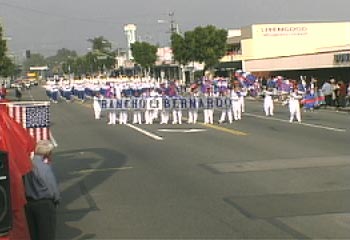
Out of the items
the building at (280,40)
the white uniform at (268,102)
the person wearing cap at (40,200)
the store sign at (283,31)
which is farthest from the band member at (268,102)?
the store sign at (283,31)

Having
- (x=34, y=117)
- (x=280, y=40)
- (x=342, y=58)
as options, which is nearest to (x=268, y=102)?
(x=342, y=58)

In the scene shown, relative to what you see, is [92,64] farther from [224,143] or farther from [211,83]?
[224,143]

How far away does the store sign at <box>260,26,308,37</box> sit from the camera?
289 feet

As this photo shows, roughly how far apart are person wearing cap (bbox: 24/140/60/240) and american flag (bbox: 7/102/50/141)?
364 centimetres

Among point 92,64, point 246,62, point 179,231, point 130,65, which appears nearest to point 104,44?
point 92,64

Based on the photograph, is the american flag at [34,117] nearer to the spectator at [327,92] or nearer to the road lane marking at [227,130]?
the road lane marking at [227,130]

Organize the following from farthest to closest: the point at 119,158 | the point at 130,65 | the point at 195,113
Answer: the point at 130,65 < the point at 195,113 < the point at 119,158

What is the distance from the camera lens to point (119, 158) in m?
17.0

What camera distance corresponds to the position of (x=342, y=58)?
4728cm

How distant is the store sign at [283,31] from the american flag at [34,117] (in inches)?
3076

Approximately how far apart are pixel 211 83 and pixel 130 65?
365 feet

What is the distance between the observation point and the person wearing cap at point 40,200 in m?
7.28

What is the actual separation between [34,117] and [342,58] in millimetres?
38934

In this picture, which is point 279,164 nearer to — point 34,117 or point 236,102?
point 34,117
